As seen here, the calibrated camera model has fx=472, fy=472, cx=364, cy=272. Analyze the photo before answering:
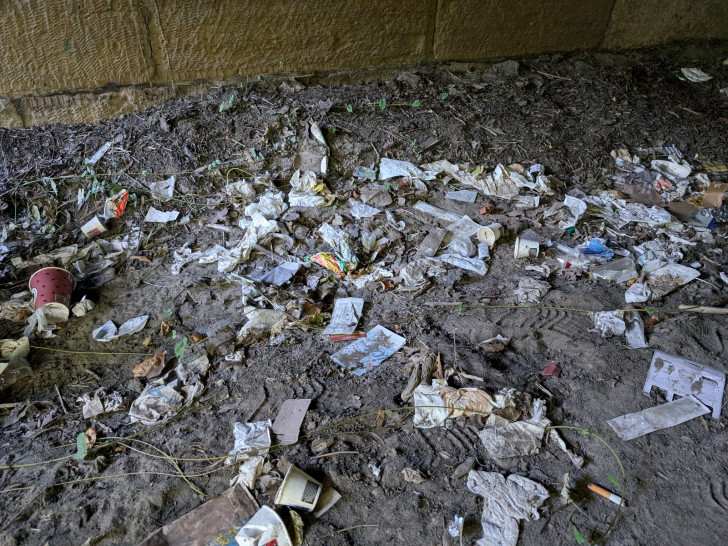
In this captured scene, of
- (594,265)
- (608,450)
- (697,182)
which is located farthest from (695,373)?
(697,182)

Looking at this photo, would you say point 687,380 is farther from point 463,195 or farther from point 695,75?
point 695,75

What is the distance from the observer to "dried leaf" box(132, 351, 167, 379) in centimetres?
268

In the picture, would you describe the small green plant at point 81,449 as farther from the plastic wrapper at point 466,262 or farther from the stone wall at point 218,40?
the stone wall at point 218,40

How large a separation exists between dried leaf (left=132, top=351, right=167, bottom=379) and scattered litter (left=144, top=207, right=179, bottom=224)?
4.62 feet

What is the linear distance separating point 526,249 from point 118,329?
2832mm

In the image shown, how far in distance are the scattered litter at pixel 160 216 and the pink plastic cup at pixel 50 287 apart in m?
0.84

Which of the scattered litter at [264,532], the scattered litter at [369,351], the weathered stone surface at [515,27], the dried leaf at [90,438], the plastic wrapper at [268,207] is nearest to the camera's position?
the scattered litter at [264,532]

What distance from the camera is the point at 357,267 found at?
3.40 m

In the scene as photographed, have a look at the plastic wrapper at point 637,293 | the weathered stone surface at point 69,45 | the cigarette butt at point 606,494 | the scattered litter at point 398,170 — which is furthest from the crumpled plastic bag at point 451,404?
the weathered stone surface at point 69,45

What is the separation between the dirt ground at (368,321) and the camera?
6.64 ft

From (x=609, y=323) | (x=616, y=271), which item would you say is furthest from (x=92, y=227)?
(x=616, y=271)

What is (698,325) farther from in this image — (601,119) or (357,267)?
(601,119)

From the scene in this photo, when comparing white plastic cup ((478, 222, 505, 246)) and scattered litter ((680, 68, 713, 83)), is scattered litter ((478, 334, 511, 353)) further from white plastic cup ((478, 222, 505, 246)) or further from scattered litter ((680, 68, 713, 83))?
scattered litter ((680, 68, 713, 83))

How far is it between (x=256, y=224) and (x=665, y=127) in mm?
4195
